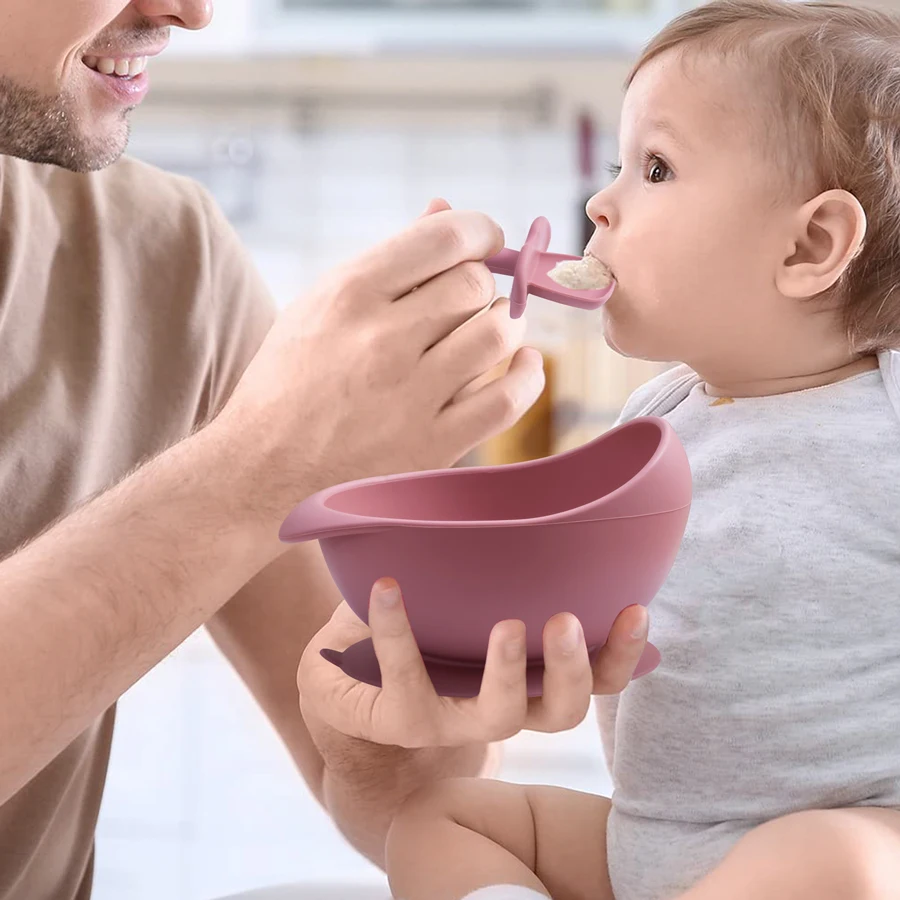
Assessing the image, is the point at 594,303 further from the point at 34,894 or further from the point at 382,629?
the point at 34,894

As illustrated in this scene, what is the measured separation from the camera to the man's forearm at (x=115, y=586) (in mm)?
875

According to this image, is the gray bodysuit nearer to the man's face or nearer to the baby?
the baby

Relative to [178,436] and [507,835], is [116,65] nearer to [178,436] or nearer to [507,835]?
[178,436]

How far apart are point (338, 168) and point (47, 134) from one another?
1.63 meters

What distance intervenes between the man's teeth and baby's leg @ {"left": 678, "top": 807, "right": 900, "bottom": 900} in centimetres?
92

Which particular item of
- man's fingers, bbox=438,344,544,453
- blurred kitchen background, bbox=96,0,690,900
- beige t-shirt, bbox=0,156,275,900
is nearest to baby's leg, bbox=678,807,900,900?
man's fingers, bbox=438,344,544,453

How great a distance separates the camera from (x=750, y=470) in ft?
2.93

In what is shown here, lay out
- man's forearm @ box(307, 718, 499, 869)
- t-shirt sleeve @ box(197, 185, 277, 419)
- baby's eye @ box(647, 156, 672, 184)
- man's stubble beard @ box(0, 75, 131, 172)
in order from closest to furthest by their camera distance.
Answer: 1. baby's eye @ box(647, 156, 672, 184)
2. man's forearm @ box(307, 718, 499, 869)
3. man's stubble beard @ box(0, 75, 131, 172)
4. t-shirt sleeve @ box(197, 185, 277, 419)

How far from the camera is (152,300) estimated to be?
4.29ft

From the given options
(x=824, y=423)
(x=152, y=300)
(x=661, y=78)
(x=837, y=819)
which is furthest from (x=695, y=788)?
(x=152, y=300)

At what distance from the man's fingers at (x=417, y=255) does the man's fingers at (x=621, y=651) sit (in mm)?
283

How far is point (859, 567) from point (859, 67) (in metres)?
0.35

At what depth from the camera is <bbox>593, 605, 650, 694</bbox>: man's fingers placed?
744 millimetres

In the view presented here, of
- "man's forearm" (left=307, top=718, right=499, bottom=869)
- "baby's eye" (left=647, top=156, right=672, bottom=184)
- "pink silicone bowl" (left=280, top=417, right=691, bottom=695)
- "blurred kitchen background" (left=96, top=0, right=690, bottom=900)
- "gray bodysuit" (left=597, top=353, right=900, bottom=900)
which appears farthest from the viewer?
"blurred kitchen background" (left=96, top=0, right=690, bottom=900)
